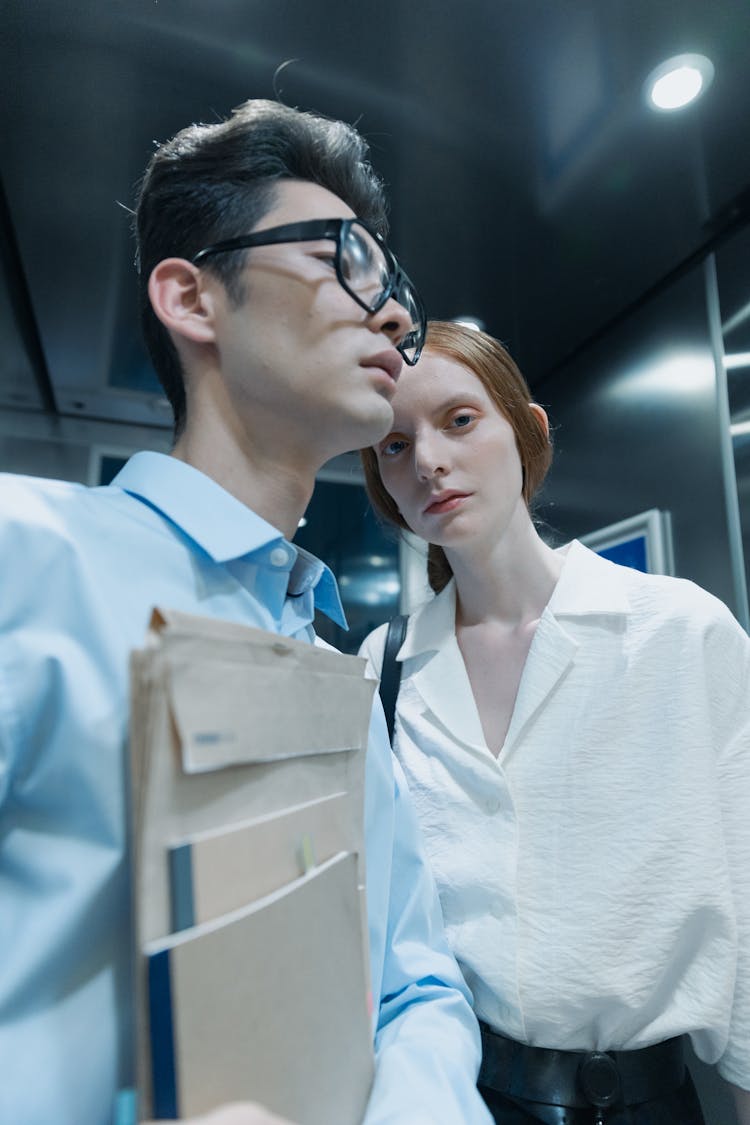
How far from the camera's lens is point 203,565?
1.96ft

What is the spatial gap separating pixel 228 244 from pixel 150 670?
51 centimetres

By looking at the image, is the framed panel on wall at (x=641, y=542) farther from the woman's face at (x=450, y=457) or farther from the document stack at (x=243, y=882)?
the document stack at (x=243, y=882)

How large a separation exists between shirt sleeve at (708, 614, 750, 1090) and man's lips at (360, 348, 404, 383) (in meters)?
0.53

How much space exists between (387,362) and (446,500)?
35cm

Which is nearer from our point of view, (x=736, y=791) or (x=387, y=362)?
(x=387, y=362)

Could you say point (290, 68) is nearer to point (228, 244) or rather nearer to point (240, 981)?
point (228, 244)

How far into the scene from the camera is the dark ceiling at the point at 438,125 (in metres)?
1.38

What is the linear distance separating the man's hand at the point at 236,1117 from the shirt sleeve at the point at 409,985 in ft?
0.64

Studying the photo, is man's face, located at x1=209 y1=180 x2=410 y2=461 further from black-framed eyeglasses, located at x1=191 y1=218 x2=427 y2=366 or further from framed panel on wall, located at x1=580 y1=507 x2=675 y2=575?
framed panel on wall, located at x1=580 y1=507 x2=675 y2=575

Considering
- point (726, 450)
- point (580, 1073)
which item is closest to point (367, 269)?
point (580, 1073)

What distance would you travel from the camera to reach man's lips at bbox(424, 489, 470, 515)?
103 centimetres

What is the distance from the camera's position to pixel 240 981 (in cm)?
37

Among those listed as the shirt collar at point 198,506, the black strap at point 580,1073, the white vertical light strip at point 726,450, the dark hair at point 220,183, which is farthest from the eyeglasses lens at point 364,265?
the white vertical light strip at point 726,450

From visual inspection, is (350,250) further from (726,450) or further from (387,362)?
(726,450)
